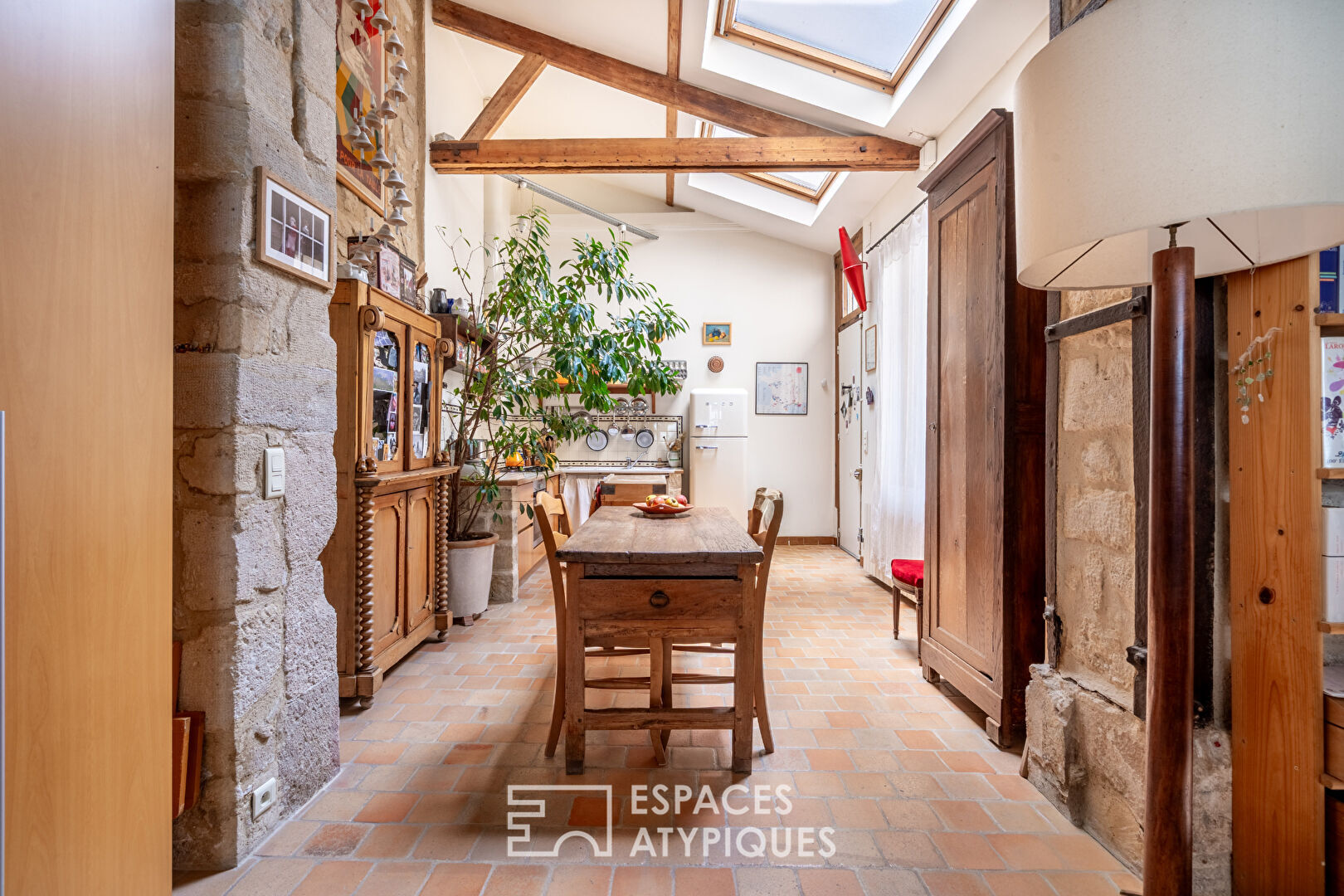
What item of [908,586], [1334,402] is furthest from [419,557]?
[1334,402]

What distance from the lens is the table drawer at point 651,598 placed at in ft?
6.15

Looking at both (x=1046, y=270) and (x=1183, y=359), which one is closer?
(x=1183, y=359)

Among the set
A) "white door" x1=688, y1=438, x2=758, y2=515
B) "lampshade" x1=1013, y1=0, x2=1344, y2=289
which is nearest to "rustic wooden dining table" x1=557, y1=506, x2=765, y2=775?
"lampshade" x1=1013, y1=0, x2=1344, y2=289

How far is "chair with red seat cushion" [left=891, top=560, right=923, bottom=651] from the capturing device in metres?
2.96

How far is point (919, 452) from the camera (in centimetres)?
396

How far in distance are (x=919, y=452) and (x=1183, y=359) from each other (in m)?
3.11

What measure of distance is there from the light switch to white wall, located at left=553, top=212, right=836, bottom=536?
5049 millimetres

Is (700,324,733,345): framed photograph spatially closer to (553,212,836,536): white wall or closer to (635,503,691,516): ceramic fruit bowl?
(553,212,836,536): white wall

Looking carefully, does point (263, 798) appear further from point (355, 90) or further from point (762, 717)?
point (355, 90)

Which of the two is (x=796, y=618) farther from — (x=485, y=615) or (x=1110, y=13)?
(x=1110, y=13)

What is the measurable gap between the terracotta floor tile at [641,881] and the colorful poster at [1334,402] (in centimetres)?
165

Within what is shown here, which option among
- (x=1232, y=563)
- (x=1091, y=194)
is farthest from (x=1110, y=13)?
(x=1232, y=563)

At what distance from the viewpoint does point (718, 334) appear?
21.4 ft

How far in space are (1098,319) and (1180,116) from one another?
3.21 ft
